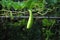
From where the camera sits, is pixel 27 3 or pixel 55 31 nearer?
pixel 27 3

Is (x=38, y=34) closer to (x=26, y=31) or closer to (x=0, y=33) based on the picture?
(x=26, y=31)

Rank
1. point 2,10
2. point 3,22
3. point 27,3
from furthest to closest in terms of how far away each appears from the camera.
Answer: point 3,22 → point 2,10 → point 27,3

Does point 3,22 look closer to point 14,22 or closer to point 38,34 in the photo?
point 14,22

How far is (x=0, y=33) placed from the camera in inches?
92.4

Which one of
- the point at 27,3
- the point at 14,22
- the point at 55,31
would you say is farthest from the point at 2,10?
the point at 55,31

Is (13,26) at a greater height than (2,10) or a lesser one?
lesser

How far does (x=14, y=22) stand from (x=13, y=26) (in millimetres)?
112

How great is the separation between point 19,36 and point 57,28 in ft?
1.45

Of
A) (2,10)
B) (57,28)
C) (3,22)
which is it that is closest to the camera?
(2,10)

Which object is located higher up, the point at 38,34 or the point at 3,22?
the point at 3,22

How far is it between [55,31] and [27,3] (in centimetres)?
102

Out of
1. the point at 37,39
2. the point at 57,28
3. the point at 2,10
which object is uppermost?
the point at 2,10

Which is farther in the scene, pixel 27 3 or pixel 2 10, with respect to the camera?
pixel 2 10

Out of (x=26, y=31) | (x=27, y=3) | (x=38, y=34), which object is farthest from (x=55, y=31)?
(x=27, y=3)
